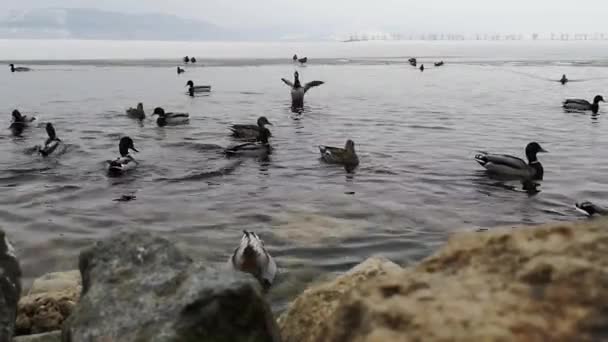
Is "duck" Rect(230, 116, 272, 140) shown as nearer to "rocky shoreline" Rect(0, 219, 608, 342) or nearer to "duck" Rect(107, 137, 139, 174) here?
"duck" Rect(107, 137, 139, 174)

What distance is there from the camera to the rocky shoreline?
234 centimetres

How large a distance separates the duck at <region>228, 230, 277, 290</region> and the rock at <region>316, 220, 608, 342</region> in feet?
15.9

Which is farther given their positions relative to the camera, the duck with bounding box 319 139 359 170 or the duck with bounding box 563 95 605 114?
the duck with bounding box 563 95 605 114

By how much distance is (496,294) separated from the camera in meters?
2.52

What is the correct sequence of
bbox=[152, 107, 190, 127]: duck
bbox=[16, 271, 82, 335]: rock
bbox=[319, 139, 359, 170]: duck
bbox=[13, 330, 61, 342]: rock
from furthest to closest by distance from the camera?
bbox=[152, 107, 190, 127]: duck
bbox=[319, 139, 359, 170]: duck
bbox=[16, 271, 82, 335]: rock
bbox=[13, 330, 61, 342]: rock

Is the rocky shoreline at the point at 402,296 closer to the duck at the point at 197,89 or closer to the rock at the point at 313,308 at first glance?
the rock at the point at 313,308

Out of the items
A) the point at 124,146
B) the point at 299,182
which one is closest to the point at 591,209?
the point at 299,182

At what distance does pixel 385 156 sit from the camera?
17531 millimetres

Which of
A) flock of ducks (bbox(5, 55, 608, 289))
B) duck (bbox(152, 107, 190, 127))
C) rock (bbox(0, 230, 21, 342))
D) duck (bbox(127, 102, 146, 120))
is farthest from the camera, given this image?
duck (bbox(127, 102, 146, 120))

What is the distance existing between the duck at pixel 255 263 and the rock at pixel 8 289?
287cm

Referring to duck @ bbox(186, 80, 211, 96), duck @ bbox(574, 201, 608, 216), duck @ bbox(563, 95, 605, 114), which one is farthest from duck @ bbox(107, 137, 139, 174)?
duck @ bbox(563, 95, 605, 114)

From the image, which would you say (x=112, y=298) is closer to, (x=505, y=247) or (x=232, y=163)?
(x=505, y=247)

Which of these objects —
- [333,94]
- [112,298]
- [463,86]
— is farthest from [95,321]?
[463,86]

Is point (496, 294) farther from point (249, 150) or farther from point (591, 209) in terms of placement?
point (249, 150)
